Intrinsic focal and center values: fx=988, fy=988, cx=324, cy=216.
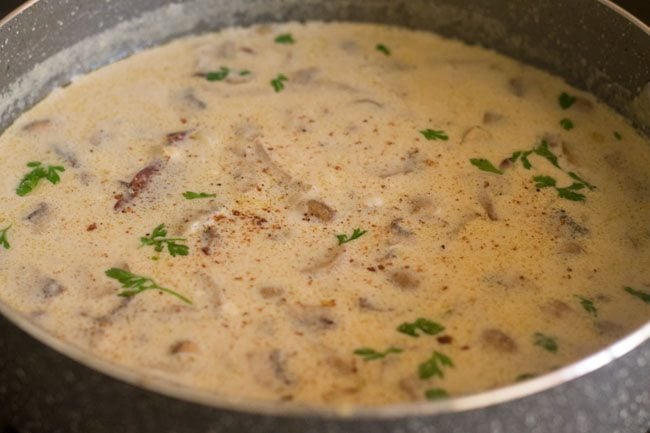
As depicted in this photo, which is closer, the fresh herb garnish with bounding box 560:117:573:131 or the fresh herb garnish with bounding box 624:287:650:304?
the fresh herb garnish with bounding box 624:287:650:304

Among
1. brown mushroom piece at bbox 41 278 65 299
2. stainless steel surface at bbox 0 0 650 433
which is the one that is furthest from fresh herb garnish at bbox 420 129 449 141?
brown mushroom piece at bbox 41 278 65 299

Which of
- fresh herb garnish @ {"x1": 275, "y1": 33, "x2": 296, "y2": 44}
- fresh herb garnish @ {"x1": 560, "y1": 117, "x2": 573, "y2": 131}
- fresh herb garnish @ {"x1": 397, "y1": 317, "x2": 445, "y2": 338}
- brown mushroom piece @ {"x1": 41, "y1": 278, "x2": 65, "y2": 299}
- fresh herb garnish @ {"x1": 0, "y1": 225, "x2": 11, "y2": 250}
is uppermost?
fresh herb garnish @ {"x1": 560, "y1": 117, "x2": 573, "y2": 131}

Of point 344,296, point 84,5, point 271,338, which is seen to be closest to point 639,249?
point 344,296

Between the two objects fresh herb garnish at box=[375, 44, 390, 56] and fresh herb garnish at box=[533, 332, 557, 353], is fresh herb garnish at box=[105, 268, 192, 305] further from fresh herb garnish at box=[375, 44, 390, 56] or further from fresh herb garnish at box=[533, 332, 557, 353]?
fresh herb garnish at box=[375, 44, 390, 56]

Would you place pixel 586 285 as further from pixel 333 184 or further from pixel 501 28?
pixel 501 28

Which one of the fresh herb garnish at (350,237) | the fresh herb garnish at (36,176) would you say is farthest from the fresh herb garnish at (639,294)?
the fresh herb garnish at (36,176)

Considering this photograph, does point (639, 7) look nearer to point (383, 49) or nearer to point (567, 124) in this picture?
point (567, 124)

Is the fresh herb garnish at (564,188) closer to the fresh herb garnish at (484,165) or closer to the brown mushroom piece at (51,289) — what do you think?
the fresh herb garnish at (484,165)
